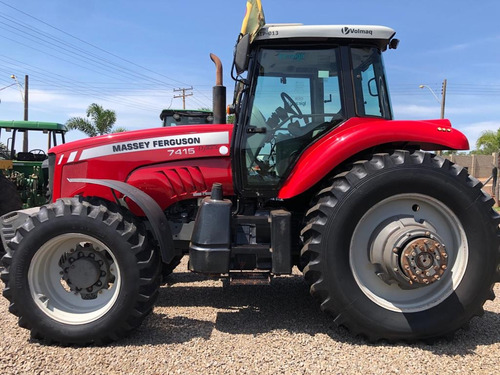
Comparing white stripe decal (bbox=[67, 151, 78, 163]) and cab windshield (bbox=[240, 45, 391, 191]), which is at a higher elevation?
cab windshield (bbox=[240, 45, 391, 191])

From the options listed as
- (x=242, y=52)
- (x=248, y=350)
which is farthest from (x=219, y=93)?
(x=248, y=350)

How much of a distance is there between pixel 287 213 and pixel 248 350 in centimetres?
107

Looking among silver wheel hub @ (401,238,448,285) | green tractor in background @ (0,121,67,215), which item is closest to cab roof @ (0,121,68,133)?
green tractor in background @ (0,121,67,215)

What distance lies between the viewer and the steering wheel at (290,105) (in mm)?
3336

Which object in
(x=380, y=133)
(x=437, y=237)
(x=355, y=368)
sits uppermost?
(x=380, y=133)

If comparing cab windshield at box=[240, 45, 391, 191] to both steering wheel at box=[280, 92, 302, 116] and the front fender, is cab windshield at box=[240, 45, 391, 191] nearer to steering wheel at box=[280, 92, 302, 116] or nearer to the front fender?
steering wheel at box=[280, 92, 302, 116]

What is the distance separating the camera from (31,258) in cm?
302

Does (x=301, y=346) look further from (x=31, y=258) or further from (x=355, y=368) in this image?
(x=31, y=258)

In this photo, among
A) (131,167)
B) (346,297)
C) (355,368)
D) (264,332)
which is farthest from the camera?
(131,167)

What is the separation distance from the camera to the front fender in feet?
10.1

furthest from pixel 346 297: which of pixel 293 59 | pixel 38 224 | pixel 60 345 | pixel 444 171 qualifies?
pixel 38 224

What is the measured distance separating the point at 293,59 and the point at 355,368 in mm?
2400

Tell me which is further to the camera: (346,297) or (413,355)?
(346,297)

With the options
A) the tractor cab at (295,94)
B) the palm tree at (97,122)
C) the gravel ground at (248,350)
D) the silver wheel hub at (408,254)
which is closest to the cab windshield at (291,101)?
the tractor cab at (295,94)
